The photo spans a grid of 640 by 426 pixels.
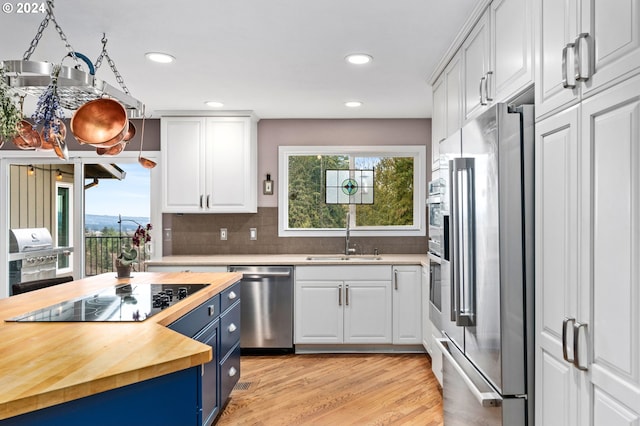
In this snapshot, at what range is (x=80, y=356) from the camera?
4.73 feet

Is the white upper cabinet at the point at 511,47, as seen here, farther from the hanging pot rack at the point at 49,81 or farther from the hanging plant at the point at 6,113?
the hanging plant at the point at 6,113

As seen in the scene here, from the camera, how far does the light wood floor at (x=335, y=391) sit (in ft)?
9.34

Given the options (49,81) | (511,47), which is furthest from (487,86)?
(49,81)

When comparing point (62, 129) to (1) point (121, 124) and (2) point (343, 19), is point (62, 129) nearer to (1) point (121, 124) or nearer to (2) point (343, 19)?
(1) point (121, 124)

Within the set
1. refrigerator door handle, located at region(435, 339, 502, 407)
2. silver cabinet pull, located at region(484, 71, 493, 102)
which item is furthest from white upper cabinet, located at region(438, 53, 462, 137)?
refrigerator door handle, located at region(435, 339, 502, 407)

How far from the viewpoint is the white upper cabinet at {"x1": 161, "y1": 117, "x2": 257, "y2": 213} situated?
175 inches

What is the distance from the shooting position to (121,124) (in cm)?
197

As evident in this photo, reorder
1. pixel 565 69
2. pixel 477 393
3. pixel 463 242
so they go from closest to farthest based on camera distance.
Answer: pixel 565 69 < pixel 477 393 < pixel 463 242

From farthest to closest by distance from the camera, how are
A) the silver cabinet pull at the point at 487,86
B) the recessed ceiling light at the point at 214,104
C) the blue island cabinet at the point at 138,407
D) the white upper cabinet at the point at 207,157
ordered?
the white upper cabinet at the point at 207,157 < the recessed ceiling light at the point at 214,104 < the silver cabinet pull at the point at 487,86 < the blue island cabinet at the point at 138,407

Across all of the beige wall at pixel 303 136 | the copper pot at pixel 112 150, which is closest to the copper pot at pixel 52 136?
the copper pot at pixel 112 150

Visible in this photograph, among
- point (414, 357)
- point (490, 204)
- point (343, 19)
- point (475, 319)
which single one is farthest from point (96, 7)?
point (414, 357)

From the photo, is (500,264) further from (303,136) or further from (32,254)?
(32,254)

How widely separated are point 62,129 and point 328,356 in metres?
3.03

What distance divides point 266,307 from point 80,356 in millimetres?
2736
